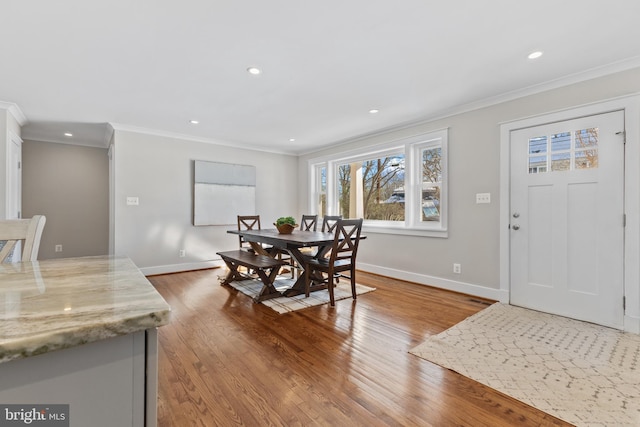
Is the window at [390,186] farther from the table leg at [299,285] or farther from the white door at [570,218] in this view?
the table leg at [299,285]

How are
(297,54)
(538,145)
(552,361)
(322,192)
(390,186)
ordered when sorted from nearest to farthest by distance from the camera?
1. (552,361)
2. (297,54)
3. (538,145)
4. (390,186)
5. (322,192)

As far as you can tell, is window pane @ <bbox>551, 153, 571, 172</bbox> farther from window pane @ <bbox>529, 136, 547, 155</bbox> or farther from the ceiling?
the ceiling

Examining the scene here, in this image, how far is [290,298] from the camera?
3385mm

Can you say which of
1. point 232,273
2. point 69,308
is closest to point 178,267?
point 232,273

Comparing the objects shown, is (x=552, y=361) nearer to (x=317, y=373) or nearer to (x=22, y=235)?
(x=317, y=373)

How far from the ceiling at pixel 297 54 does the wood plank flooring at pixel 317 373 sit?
2.28m

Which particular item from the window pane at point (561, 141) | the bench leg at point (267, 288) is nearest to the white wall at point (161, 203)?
the bench leg at point (267, 288)

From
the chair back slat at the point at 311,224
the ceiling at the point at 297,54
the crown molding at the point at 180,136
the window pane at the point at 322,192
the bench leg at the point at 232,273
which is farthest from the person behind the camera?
the window pane at the point at 322,192

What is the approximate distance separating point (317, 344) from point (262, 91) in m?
2.50

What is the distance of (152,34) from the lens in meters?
2.08

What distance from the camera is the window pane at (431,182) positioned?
3973 mm

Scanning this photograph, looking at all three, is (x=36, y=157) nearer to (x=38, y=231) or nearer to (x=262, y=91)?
(x=262, y=91)
